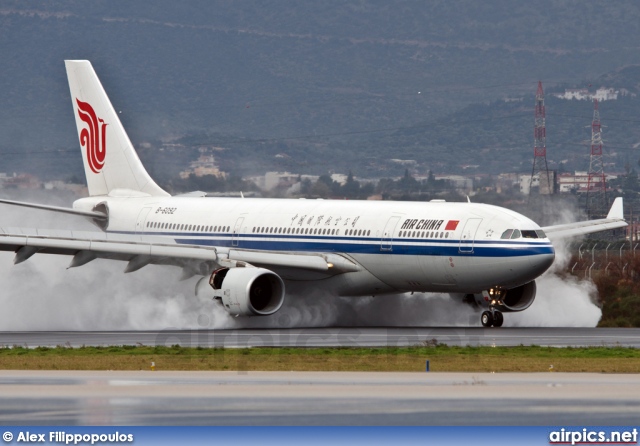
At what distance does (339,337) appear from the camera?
38.6 meters

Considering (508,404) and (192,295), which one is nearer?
(508,404)

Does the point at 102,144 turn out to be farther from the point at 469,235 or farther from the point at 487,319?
the point at 469,235

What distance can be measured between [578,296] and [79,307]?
16.1 meters

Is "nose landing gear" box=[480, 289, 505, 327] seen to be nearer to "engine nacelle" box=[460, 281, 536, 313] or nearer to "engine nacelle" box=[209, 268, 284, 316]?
"engine nacelle" box=[460, 281, 536, 313]

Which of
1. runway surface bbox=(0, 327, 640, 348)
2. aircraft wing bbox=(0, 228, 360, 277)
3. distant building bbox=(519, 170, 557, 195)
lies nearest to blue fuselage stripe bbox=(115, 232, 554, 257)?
aircraft wing bbox=(0, 228, 360, 277)

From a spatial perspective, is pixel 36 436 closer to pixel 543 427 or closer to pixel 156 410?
pixel 156 410

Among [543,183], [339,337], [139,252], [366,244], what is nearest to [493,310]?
[366,244]

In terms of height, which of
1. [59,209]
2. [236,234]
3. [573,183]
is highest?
[573,183]

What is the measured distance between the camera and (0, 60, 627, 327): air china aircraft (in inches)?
1635

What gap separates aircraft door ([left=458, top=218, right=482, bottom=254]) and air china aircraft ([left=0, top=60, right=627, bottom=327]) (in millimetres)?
40

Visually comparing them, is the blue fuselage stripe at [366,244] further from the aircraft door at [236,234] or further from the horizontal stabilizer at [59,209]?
the horizontal stabilizer at [59,209]

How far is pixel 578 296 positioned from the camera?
A: 48031 mm

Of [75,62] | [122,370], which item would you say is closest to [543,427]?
[122,370]

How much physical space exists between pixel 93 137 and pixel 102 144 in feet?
1.74
